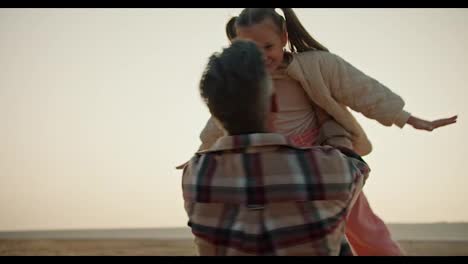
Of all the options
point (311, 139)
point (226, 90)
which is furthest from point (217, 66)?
point (311, 139)

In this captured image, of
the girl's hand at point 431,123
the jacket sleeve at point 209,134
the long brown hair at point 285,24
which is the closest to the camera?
the girl's hand at point 431,123

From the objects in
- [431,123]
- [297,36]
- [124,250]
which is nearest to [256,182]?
[431,123]

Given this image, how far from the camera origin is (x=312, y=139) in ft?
11.0

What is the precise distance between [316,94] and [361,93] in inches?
11.0

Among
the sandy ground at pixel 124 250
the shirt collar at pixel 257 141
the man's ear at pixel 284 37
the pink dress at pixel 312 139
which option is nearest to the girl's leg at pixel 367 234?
the pink dress at pixel 312 139

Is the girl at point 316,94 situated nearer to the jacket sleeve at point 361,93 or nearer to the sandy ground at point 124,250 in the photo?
the jacket sleeve at point 361,93

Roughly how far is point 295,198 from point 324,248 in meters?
0.19

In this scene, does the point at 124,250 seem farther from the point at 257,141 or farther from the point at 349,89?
the point at 257,141

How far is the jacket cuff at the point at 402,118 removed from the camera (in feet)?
11.2

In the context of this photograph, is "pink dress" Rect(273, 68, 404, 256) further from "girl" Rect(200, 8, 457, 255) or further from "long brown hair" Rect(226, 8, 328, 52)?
"long brown hair" Rect(226, 8, 328, 52)

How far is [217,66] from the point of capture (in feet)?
6.82

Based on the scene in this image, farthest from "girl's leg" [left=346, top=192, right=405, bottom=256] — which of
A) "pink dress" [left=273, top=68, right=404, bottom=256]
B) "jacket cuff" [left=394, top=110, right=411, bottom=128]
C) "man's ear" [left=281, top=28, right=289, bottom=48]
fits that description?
"man's ear" [left=281, top=28, right=289, bottom=48]

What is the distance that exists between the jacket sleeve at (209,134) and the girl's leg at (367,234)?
0.88 m

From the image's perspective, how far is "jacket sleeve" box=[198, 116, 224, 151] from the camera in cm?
351
